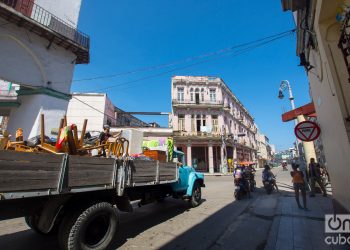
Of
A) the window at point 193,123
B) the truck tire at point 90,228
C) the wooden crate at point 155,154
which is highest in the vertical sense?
the window at point 193,123

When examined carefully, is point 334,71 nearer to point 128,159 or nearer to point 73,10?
point 128,159

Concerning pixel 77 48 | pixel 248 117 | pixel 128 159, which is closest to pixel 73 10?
pixel 77 48

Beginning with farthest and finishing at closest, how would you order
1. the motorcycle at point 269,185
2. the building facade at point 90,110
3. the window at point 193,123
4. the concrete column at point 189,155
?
the window at point 193,123 → the concrete column at point 189,155 → the building facade at point 90,110 → the motorcycle at point 269,185

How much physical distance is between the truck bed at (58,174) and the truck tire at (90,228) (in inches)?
19.1

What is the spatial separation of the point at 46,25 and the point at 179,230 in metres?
13.9

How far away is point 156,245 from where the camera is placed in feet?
15.0

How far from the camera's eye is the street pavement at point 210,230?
15.0ft

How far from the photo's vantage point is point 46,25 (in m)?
12.6

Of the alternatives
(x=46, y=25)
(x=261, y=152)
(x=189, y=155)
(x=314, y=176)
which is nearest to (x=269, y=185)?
(x=314, y=176)

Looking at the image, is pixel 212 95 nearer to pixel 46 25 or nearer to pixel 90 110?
pixel 90 110

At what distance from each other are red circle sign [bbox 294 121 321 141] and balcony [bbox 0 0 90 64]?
45.5 ft

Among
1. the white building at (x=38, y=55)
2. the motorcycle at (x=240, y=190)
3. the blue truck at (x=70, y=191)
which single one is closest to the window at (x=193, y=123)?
the white building at (x=38, y=55)

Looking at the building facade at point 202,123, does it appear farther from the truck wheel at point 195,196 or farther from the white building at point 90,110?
the truck wheel at point 195,196

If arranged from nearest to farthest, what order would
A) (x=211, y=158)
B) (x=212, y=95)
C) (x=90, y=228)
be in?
1. (x=90, y=228)
2. (x=211, y=158)
3. (x=212, y=95)
